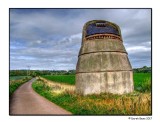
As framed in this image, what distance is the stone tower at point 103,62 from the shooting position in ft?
55.7

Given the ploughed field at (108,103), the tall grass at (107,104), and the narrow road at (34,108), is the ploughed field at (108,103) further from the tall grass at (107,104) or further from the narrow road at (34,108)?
the narrow road at (34,108)

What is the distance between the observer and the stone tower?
55.7 ft

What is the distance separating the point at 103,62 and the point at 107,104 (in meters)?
3.00

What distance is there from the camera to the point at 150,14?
14.9 meters

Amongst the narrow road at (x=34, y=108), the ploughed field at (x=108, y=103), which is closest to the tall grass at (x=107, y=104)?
the ploughed field at (x=108, y=103)

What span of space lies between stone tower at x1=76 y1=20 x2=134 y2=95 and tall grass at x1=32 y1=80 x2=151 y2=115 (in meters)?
0.58

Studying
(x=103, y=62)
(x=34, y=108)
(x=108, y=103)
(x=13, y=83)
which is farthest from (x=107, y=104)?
(x=13, y=83)

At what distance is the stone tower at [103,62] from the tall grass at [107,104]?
0.58 metres

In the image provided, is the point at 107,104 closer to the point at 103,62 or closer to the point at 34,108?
the point at 103,62

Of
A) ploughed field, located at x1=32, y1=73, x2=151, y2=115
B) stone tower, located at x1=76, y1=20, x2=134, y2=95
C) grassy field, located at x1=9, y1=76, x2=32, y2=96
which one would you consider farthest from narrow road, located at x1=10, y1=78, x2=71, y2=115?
stone tower, located at x1=76, y1=20, x2=134, y2=95

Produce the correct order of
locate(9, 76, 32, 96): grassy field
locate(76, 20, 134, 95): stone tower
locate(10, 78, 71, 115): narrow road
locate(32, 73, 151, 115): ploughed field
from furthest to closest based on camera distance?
locate(9, 76, 32, 96): grassy field, locate(76, 20, 134, 95): stone tower, locate(10, 78, 71, 115): narrow road, locate(32, 73, 151, 115): ploughed field

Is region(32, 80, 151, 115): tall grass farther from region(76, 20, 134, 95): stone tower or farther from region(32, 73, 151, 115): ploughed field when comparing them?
region(76, 20, 134, 95): stone tower

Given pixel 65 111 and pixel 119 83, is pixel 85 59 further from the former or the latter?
pixel 65 111
